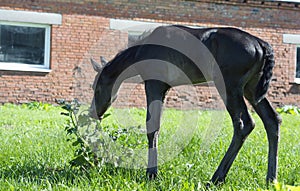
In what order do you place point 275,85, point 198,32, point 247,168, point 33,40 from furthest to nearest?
point 275,85 < point 33,40 < point 247,168 < point 198,32

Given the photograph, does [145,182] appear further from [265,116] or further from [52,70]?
[52,70]

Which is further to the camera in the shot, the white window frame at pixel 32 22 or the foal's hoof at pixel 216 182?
the white window frame at pixel 32 22

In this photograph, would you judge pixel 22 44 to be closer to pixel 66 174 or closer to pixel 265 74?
pixel 66 174

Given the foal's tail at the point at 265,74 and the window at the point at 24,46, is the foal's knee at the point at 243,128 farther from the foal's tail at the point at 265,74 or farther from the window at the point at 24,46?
the window at the point at 24,46

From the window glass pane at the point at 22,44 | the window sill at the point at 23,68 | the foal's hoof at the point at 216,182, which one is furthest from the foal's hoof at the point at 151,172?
the window glass pane at the point at 22,44

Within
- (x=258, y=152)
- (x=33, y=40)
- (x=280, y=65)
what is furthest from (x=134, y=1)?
(x=258, y=152)

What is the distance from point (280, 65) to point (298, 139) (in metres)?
8.96

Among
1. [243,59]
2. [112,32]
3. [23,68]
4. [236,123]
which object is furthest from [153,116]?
[112,32]

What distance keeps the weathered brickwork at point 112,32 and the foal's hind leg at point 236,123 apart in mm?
8755

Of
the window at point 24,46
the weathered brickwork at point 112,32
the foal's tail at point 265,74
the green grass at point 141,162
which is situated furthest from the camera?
the weathered brickwork at point 112,32

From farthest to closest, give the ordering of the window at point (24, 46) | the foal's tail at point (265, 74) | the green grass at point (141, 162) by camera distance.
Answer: the window at point (24, 46)
the foal's tail at point (265, 74)
the green grass at point (141, 162)

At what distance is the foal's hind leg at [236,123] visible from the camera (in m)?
4.40

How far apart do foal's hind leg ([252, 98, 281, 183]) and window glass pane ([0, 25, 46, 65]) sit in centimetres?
1050

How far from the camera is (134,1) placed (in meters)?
14.9
